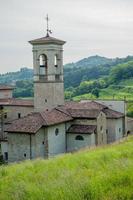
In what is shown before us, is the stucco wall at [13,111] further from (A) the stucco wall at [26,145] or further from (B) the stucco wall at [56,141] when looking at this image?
(A) the stucco wall at [26,145]

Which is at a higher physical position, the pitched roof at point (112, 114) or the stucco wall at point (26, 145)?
the pitched roof at point (112, 114)

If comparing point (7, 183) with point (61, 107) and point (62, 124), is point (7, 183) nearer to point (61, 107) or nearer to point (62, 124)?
point (62, 124)

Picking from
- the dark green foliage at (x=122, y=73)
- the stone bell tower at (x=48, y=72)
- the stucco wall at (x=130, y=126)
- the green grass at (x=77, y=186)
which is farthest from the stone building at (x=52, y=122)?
the dark green foliage at (x=122, y=73)

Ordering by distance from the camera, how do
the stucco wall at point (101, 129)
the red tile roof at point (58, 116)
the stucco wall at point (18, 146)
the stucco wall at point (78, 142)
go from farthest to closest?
1. the stucco wall at point (101, 129)
2. the stucco wall at point (78, 142)
3. the red tile roof at point (58, 116)
4. the stucco wall at point (18, 146)

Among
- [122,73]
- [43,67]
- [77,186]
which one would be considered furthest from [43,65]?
[122,73]

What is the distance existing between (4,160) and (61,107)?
7.17 meters

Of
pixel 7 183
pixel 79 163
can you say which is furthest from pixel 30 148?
pixel 7 183

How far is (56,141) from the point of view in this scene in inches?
1128

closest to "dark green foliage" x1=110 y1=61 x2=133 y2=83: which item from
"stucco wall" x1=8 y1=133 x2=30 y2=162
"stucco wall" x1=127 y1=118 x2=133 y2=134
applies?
"stucco wall" x1=127 y1=118 x2=133 y2=134

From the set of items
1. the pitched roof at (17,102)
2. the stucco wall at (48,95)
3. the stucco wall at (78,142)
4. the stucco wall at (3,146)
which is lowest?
the stucco wall at (3,146)

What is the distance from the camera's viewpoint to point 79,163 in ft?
36.3

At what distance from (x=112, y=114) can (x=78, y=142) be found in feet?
20.1

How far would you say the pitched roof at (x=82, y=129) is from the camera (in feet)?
93.9

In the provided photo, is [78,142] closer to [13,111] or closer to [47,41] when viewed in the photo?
[47,41]
